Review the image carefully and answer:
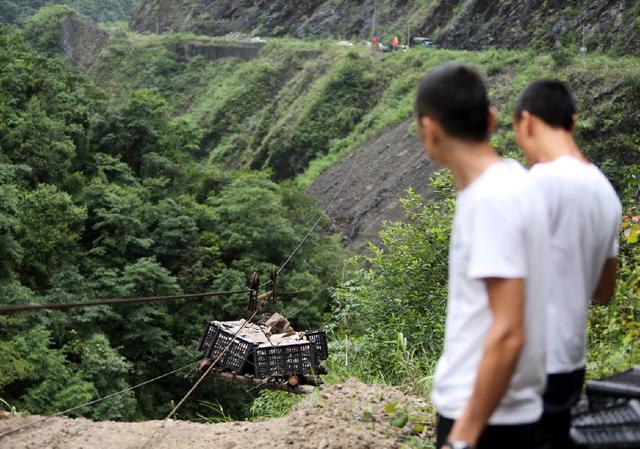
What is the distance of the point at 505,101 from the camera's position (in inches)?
953

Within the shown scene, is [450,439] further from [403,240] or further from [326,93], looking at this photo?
[326,93]

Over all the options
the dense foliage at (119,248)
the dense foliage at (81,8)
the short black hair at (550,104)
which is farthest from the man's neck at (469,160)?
the dense foliage at (81,8)

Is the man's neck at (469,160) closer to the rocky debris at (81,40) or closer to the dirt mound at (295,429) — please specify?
the dirt mound at (295,429)

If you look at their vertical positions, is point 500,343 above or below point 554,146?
below

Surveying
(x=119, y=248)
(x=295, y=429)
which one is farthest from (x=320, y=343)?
(x=119, y=248)

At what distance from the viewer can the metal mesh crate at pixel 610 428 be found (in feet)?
7.93

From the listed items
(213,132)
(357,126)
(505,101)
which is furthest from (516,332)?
(213,132)

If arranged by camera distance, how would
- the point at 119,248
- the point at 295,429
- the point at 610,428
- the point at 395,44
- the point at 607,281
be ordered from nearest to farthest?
→ the point at 610,428
the point at 607,281
the point at 295,429
the point at 119,248
the point at 395,44

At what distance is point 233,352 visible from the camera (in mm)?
8336

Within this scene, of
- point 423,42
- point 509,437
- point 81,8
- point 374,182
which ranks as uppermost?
point 81,8

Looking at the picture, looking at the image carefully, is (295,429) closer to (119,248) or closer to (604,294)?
(604,294)

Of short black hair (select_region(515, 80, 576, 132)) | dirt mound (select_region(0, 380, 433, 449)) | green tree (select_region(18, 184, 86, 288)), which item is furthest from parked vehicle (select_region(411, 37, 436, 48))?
short black hair (select_region(515, 80, 576, 132))

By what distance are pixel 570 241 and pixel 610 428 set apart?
58 centimetres

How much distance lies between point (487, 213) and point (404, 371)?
4.82 m
